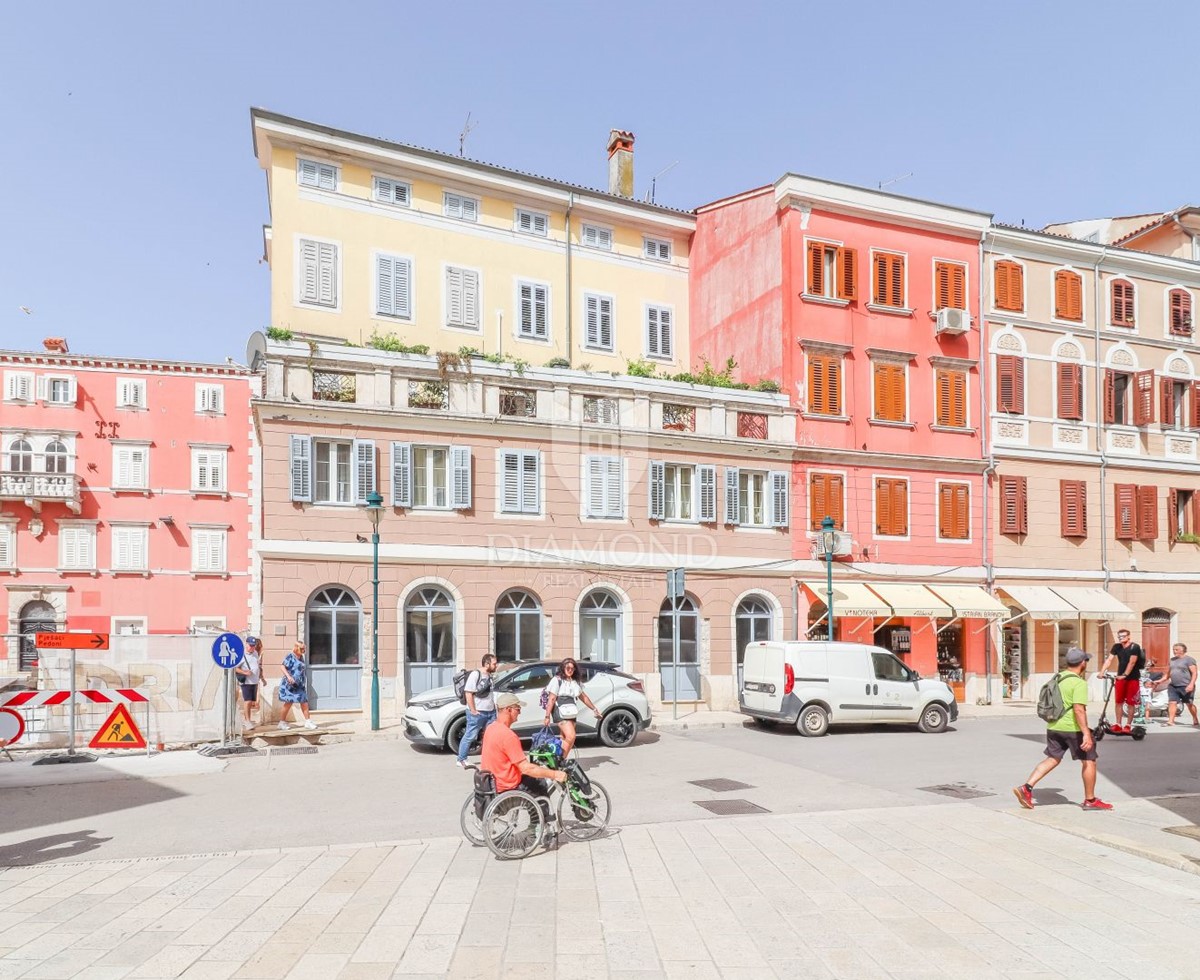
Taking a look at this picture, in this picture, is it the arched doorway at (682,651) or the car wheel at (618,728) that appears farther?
the arched doorway at (682,651)

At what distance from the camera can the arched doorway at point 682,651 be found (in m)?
24.4

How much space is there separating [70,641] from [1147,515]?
28.7m

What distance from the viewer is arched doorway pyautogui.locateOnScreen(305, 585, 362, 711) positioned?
68.9 feet

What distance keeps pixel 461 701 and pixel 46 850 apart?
22.8ft

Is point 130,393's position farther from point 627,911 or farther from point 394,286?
point 627,911

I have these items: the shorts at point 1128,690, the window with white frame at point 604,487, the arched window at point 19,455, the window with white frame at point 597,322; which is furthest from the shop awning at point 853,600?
the arched window at point 19,455

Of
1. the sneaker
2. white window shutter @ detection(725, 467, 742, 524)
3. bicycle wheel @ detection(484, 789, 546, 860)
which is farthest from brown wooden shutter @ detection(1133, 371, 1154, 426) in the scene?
bicycle wheel @ detection(484, 789, 546, 860)

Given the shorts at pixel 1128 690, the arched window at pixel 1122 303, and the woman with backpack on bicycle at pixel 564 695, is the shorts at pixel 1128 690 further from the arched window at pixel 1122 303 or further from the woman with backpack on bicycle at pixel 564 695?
the arched window at pixel 1122 303

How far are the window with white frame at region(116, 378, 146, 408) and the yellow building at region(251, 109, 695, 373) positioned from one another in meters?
14.6

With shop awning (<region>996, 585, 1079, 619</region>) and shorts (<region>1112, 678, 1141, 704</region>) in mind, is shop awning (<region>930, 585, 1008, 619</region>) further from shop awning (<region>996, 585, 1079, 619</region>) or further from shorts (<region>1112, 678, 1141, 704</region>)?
shorts (<region>1112, 678, 1141, 704</region>)

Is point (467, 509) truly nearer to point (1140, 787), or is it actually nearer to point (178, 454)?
point (1140, 787)

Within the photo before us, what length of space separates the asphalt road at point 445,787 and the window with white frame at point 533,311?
12.6 meters

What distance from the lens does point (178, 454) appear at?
3984 centimetres

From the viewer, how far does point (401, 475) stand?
72.4ft
